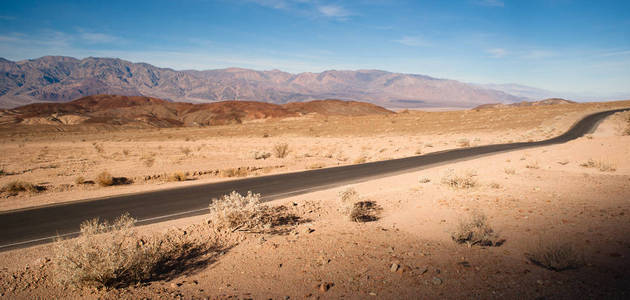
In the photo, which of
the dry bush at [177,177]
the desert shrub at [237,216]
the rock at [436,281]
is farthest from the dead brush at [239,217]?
the dry bush at [177,177]

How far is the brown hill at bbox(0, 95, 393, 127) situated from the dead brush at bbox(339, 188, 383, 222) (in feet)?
293

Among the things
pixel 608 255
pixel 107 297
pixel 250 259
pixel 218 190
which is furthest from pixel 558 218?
pixel 218 190

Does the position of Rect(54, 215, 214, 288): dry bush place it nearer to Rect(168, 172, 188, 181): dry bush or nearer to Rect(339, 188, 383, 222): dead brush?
Rect(339, 188, 383, 222): dead brush

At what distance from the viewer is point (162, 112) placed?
351 ft

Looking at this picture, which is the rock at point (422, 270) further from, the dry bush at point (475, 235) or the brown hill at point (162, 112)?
the brown hill at point (162, 112)

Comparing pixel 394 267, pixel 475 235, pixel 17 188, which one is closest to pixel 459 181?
pixel 475 235

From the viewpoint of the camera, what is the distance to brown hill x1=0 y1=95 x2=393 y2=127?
88.5 meters

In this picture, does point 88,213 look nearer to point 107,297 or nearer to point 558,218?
point 107,297

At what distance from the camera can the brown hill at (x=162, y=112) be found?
88.5 meters

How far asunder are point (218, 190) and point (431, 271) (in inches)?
A: 375

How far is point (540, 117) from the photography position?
50.9m

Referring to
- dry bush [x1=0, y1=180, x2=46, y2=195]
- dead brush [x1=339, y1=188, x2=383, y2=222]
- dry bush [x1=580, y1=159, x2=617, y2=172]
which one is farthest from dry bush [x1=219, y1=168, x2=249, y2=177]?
dry bush [x1=580, y1=159, x2=617, y2=172]

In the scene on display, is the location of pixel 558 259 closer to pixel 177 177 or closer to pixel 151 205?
pixel 151 205

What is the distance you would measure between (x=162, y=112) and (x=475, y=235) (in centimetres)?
11520
